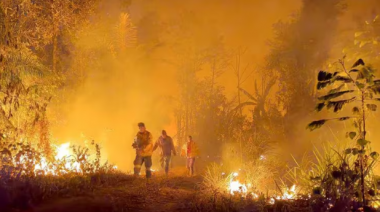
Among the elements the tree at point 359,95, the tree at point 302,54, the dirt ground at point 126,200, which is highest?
the tree at point 302,54

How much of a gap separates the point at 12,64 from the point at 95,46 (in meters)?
12.4

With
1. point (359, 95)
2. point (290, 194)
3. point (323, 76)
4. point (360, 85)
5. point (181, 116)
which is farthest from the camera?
point (181, 116)

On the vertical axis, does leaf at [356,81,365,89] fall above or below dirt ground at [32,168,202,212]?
above

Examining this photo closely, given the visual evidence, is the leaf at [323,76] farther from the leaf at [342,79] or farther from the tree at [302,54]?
the tree at [302,54]

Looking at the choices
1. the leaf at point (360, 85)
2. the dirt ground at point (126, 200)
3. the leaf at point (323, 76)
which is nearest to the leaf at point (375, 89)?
the leaf at point (360, 85)

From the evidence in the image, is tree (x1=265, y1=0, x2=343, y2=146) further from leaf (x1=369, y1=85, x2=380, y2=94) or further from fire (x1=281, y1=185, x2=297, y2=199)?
leaf (x1=369, y1=85, x2=380, y2=94)

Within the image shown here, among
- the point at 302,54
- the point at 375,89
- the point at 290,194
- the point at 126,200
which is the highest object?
the point at 302,54

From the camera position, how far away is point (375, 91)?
5.79m

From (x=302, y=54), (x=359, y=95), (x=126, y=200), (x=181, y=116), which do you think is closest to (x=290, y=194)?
(x=359, y=95)

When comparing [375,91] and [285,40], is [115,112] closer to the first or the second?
[285,40]

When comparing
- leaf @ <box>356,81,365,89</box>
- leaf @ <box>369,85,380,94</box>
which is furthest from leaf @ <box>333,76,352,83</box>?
leaf @ <box>369,85,380,94</box>

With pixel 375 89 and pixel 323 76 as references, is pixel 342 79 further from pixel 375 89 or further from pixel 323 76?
pixel 375 89

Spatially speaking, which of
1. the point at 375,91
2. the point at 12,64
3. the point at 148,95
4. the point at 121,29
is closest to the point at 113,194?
the point at 12,64

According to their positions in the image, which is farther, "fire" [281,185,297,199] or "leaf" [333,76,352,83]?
"fire" [281,185,297,199]
